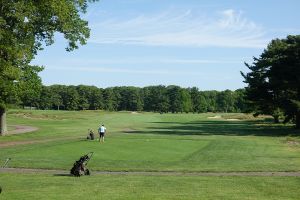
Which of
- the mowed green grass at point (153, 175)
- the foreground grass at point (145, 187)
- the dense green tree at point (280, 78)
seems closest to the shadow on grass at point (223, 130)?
the dense green tree at point (280, 78)

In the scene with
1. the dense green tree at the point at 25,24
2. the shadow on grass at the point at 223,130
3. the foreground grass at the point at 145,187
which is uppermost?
the dense green tree at the point at 25,24

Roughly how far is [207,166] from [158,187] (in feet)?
31.3

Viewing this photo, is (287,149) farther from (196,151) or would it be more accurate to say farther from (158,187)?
(158,187)

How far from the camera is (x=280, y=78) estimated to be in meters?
68.1

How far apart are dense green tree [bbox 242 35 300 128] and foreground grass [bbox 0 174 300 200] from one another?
1679 inches

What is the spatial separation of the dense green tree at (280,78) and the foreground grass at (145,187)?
42.7 meters

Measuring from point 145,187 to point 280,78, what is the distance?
5086 centimetres

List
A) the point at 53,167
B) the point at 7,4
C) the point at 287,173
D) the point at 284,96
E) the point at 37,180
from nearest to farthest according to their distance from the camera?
1. the point at 7,4
2. the point at 37,180
3. the point at 287,173
4. the point at 53,167
5. the point at 284,96

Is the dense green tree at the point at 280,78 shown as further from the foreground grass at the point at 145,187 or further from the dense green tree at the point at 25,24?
the dense green tree at the point at 25,24

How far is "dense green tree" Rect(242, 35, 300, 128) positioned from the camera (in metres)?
→ 66.0

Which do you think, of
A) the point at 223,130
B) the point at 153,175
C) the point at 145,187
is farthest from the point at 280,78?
the point at 145,187

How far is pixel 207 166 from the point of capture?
99.6 feet

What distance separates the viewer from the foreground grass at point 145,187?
61.8 feet

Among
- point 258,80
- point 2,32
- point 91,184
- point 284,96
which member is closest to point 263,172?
point 91,184
